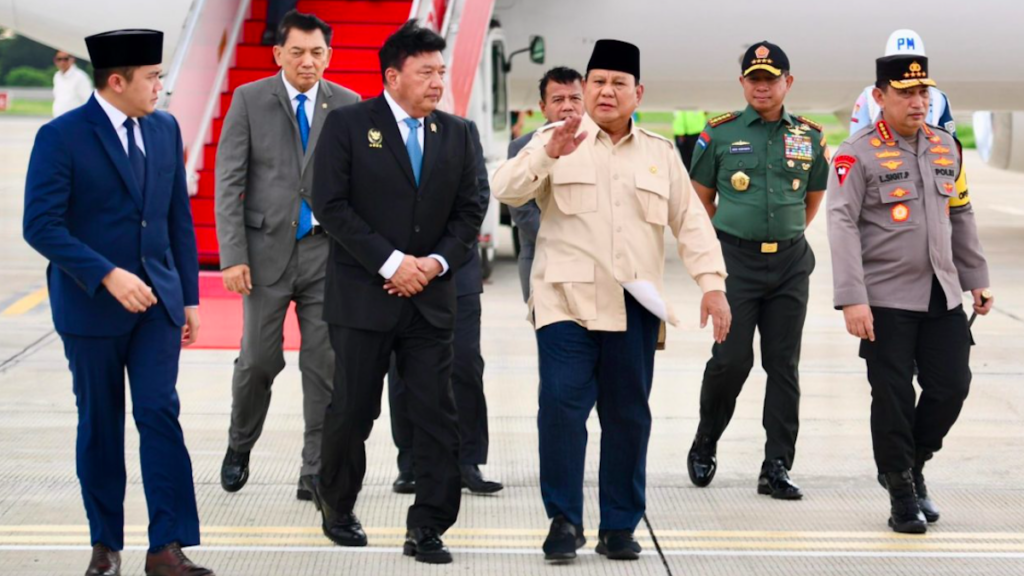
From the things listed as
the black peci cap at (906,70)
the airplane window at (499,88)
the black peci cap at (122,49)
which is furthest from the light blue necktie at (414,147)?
the airplane window at (499,88)

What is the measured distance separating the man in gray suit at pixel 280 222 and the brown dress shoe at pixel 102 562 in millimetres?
1057

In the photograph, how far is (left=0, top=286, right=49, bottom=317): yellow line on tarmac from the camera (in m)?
10.1

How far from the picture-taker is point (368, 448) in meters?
6.31

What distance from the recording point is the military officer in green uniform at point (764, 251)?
5594mm

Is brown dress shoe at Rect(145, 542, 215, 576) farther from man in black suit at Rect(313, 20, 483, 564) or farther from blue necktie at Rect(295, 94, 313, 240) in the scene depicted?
blue necktie at Rect(295, 94, 313, 240)

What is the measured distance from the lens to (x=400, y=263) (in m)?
4.45

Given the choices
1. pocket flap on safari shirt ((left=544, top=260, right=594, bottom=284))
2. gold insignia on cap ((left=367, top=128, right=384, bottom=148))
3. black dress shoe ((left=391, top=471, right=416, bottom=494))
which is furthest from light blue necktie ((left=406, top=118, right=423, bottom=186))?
black dress shoe ((left=391, top=471, right=416, bottom=494))

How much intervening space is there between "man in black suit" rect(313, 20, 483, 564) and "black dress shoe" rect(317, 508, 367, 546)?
14 centimetres

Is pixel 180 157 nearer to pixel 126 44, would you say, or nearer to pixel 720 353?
pixel 126 44

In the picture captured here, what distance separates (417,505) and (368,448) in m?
1.72

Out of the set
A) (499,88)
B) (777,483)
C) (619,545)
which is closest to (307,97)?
(619,545)

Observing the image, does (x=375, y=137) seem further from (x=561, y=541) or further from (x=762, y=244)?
(x=762, y=244)

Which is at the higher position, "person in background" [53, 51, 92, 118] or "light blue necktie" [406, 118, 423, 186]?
"light blue necktie" [406, 118, 423, 186]

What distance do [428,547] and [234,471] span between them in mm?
1228
